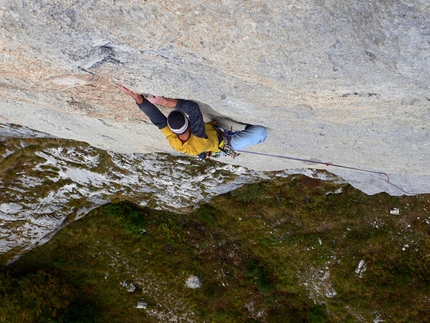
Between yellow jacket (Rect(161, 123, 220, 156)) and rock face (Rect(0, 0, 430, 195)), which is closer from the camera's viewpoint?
rock face (Rect(0, 0, 430, 195))

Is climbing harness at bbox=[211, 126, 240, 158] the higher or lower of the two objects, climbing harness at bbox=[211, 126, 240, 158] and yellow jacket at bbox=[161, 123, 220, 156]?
the lower

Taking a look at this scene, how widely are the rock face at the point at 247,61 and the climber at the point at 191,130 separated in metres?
0.20

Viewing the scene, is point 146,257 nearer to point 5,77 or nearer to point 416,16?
point 5,77

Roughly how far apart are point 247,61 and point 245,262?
863 centimetres

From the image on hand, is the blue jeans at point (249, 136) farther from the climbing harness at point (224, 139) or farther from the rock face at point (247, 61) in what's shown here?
the rock face at point (247, 61)

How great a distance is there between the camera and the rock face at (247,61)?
270cm

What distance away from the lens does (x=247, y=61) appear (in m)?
3.14

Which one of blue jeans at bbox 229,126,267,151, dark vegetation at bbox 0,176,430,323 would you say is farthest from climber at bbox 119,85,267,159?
dark vegetation at bbox 0,176,430,323

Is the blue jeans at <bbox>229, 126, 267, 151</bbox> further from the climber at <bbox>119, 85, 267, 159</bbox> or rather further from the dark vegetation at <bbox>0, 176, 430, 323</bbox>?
the dark vegetation at <bbox>0, 176, 430, 323</bbox>

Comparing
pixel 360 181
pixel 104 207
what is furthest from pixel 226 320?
pixel 360 181

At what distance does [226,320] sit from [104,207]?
224 inches

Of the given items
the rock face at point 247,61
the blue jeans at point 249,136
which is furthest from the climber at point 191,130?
the rock face at point 247,61

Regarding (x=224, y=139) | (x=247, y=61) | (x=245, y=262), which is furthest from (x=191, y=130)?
(x=245, y=262)

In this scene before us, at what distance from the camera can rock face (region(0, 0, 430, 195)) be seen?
2.70 meters
